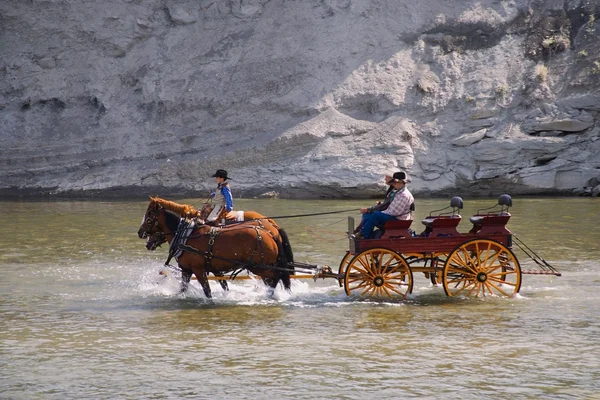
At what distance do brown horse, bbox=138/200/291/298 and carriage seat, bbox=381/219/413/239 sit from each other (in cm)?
145

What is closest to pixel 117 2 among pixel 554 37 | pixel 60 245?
pixel 554 37

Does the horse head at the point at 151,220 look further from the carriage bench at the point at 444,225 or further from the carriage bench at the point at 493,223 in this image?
the carriage bench at the point at 493,223

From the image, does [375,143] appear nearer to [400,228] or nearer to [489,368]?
[400,228]

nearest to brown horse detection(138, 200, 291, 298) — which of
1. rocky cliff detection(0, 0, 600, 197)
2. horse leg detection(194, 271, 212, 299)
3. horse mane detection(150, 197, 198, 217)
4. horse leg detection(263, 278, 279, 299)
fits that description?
horse leg detection(194, 271, 212, 299)

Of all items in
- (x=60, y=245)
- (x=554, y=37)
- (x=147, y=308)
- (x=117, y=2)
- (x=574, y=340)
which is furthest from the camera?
(x=117, y=2)

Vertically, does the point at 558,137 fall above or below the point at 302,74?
below

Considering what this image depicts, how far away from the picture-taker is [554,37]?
3384 centimetres

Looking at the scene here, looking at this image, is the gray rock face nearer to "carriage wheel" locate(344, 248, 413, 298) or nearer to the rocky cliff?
the rocky cliff

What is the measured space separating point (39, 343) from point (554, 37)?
28.2 meters

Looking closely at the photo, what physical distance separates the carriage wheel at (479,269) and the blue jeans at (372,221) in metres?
1.00

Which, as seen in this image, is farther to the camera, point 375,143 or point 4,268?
point 375,143

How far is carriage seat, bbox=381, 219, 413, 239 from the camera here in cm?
1194

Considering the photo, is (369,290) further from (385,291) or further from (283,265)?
(283,265)

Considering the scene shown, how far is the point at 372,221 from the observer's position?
1213 centimetres
